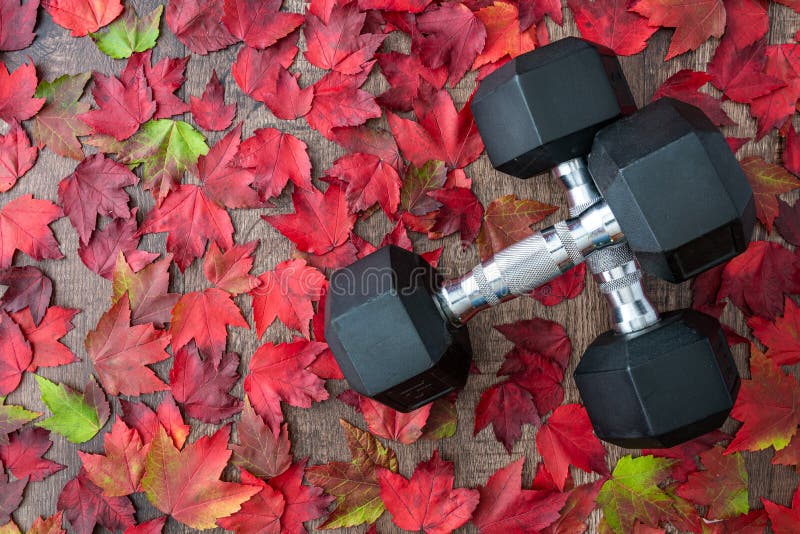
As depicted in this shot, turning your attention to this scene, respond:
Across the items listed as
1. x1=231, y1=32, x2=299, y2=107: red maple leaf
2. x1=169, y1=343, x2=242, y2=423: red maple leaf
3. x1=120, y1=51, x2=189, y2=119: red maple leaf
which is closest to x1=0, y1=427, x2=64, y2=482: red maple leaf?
x1=169, y1=343, x2=242, y2=423: red maple leaf

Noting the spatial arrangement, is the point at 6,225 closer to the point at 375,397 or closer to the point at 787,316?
the point at 375,397

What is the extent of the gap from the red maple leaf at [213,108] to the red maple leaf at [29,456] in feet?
1.95

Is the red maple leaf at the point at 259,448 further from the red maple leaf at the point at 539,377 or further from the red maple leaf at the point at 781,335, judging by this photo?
the red maple leaf at the point at 781,335

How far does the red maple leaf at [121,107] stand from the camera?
3.14ft

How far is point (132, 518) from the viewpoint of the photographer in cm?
95

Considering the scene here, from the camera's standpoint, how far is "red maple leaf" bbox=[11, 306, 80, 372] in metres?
0.98

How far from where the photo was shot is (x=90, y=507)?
3.17 ft

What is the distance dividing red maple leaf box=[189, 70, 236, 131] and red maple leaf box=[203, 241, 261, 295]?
0.20 metres

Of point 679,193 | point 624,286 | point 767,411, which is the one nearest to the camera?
point 679,193

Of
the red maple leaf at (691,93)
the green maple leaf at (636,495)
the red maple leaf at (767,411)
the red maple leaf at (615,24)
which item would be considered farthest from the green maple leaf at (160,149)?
the red maple leaf at (767,411)

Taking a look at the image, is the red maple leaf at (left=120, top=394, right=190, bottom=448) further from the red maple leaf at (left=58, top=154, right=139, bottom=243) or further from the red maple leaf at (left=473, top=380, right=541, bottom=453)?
the red maple leaf at (left=473, top=380, right=541, bottom=453)

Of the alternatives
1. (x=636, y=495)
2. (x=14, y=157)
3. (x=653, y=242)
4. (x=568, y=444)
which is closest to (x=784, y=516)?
(x=636, y=495)

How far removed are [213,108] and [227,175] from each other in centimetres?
12

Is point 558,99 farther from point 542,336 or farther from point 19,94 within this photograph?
point 19,94
